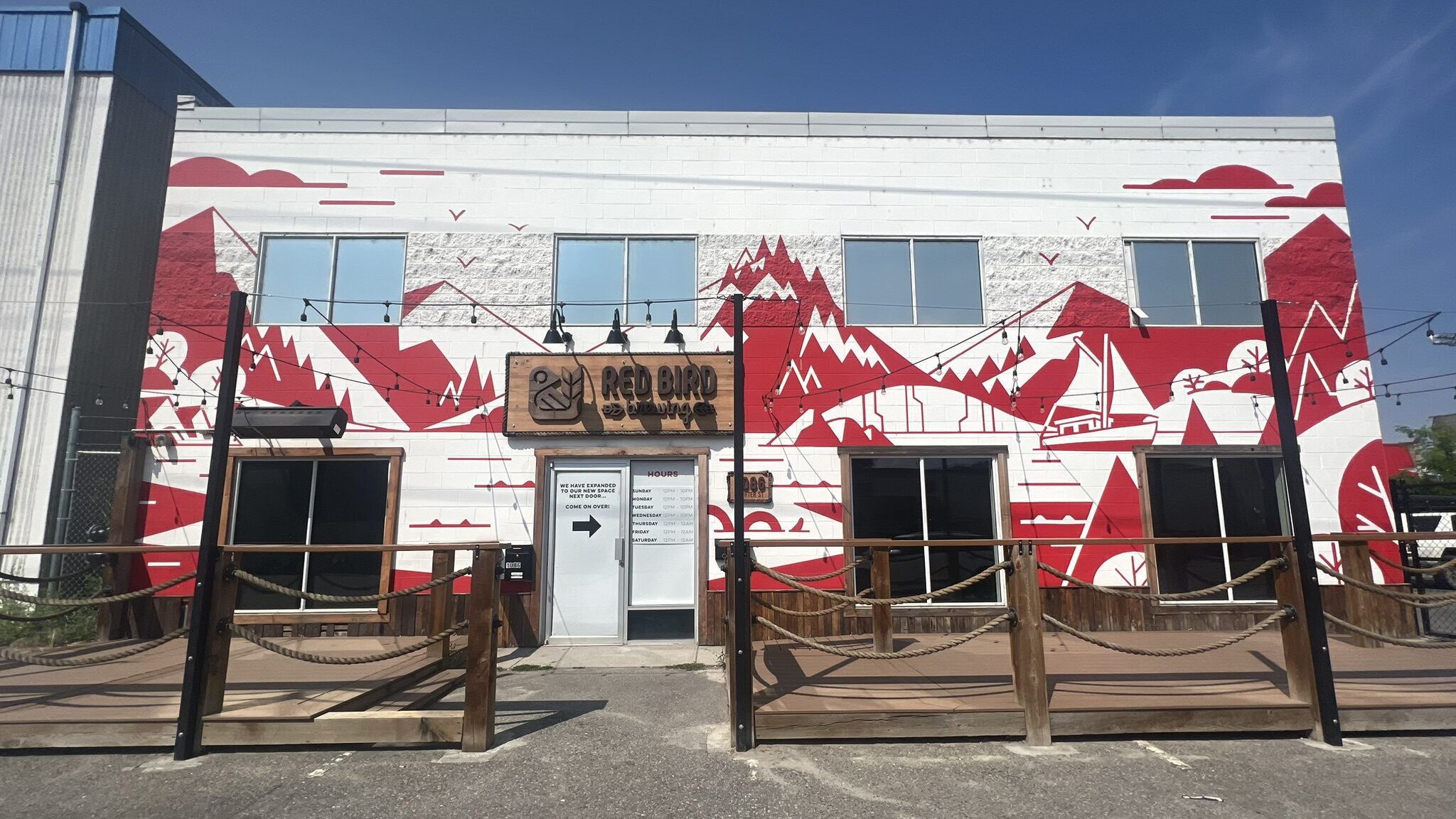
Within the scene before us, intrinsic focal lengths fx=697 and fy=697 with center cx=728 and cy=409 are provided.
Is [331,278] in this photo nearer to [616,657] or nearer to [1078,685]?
[616,657]

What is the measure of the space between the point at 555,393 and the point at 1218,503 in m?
8.91

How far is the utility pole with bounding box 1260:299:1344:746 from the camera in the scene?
4.93m

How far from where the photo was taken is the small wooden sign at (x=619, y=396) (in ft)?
30.1

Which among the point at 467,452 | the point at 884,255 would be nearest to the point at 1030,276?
the point at 884,255

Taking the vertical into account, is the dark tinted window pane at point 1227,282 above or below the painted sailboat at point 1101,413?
above

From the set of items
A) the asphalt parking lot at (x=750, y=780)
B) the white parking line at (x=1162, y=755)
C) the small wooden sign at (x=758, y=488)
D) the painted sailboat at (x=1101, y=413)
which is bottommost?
the asphalt parking lot at (x=750, y=780)

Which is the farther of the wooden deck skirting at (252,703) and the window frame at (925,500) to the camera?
the window frame at (925,500)

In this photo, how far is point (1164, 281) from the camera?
9.84 m

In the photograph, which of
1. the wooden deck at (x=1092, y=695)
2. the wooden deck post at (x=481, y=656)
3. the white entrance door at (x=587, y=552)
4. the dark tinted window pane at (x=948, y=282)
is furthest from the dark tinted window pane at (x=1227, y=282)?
the wooden deck post at (x=481, y=656)

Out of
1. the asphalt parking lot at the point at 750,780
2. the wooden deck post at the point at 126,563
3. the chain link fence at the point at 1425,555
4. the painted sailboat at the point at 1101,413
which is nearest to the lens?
the asphalt parking lot at the point at 750,780

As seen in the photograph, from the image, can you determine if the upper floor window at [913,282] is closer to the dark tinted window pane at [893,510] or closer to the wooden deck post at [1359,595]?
the dark tinted window pane at [893,510]

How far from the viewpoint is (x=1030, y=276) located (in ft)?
32.3

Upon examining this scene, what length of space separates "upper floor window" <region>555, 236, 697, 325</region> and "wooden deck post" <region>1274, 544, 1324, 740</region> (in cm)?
688

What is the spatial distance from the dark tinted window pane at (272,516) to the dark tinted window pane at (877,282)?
770cm
